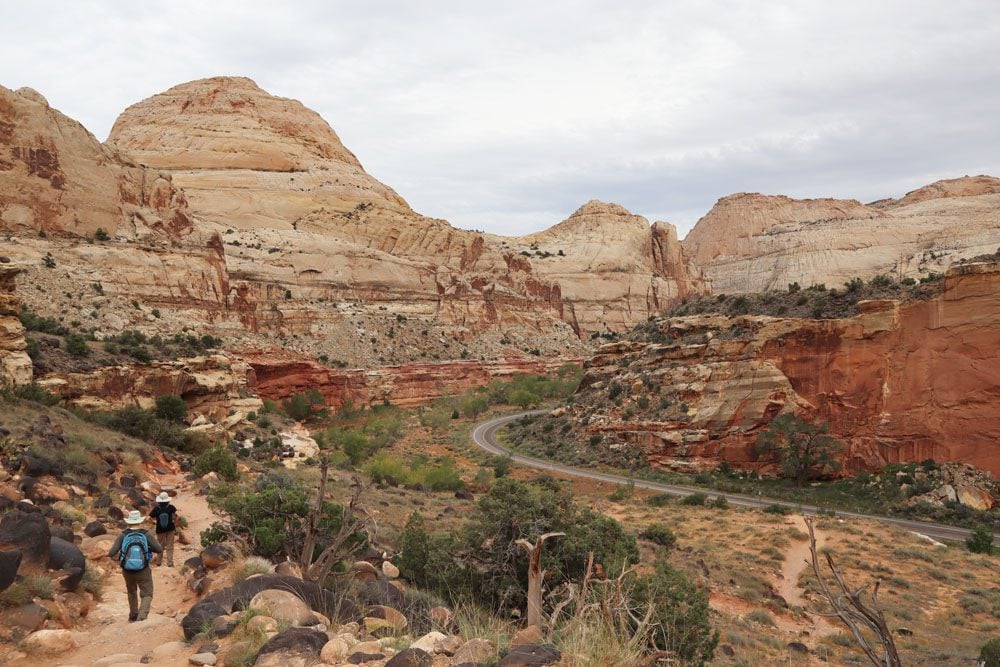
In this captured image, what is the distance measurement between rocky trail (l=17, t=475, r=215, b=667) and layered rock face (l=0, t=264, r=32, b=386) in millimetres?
14853

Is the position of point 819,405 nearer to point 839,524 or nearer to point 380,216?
point 839,524

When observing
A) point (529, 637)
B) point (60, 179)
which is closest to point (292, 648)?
point (529, 637)

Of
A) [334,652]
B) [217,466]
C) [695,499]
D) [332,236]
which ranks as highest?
[332,236]

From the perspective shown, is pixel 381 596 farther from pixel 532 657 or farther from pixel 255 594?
pixel 532 657

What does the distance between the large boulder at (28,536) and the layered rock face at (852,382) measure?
107 ft

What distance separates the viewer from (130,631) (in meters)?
7.34

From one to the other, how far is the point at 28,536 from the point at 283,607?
330cm

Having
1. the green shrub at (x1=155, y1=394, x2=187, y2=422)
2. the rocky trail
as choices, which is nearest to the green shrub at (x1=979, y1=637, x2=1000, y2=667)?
the rocky trail

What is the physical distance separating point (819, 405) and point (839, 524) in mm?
11254

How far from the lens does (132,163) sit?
46312 mm

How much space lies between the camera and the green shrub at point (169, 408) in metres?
27.1

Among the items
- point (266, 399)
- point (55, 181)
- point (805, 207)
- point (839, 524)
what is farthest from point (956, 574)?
point (805, 207)

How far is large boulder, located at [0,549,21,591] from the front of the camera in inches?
254

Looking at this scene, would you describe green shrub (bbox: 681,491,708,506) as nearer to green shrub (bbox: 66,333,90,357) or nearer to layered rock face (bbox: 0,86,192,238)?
green shrub (bbox: 66,333,90,357)
